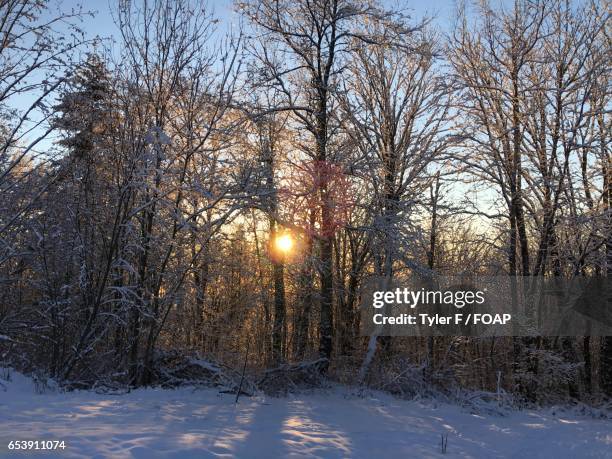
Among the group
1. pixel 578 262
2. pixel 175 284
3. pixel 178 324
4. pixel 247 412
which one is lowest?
pixel 247 412

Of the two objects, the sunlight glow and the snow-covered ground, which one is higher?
the sunlight glow

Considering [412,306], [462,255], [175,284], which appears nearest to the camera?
[175,284]

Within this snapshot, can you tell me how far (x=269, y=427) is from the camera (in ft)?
21.6

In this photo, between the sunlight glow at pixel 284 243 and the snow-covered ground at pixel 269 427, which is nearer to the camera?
the snow-covered ground at pixel 269 427

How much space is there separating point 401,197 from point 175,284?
7093mm

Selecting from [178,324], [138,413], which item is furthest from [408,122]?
[138,413]

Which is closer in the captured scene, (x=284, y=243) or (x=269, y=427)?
(x=269, y=427)

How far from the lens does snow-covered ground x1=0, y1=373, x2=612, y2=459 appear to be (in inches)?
198

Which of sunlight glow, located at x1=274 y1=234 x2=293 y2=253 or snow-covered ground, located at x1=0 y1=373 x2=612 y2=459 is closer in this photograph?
snow-covered ground, located at x1=0 y1=373 x2=612 y2=459

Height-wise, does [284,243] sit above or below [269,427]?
above

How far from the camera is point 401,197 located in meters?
14.0

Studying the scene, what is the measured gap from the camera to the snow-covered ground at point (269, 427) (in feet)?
16.5

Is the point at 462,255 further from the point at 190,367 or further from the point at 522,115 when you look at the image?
the point at 190,367

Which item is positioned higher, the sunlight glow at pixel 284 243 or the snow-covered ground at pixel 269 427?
the sunlight glow at pixel 284 243
